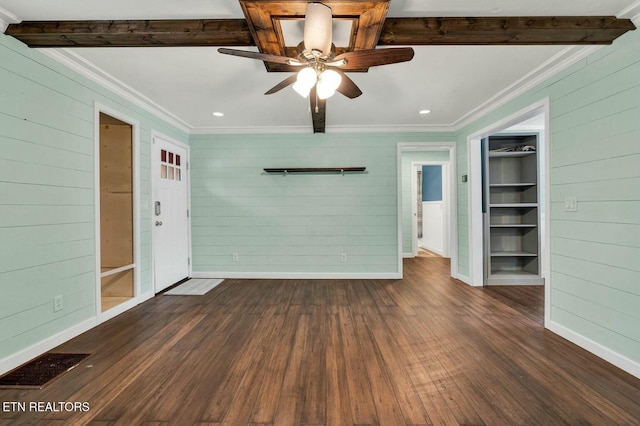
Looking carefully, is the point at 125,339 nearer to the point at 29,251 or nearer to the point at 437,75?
the point at 29,251

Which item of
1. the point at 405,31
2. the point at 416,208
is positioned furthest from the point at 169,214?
the point at 416,208

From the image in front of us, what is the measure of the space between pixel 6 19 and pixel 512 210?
19.6 ft

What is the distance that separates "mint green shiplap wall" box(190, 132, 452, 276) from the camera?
448 centimetres

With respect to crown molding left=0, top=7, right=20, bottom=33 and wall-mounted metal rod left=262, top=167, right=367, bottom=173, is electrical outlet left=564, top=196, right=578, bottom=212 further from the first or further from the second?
crown molding left=0, top=7, right=20, bottom=33

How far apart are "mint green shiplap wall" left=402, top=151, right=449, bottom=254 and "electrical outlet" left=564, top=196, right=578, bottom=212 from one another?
3.95m

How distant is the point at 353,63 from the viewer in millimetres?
1911

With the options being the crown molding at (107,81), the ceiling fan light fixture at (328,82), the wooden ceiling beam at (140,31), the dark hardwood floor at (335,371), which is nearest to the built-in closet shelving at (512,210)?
the dark hardwood floor at (335,371)

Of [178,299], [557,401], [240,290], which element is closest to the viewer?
[557,401]

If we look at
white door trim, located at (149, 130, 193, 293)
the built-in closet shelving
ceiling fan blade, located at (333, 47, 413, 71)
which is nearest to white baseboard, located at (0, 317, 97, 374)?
white door trim, located at (149, 130, 193, 293)

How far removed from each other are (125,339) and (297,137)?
348 centimetres

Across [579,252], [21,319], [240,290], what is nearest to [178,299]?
[240,290]

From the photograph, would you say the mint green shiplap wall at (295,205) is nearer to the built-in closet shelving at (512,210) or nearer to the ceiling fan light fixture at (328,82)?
the built-in closet shelving at (512,210)

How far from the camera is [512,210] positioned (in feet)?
14.0

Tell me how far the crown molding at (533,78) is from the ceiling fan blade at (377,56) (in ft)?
5.48
